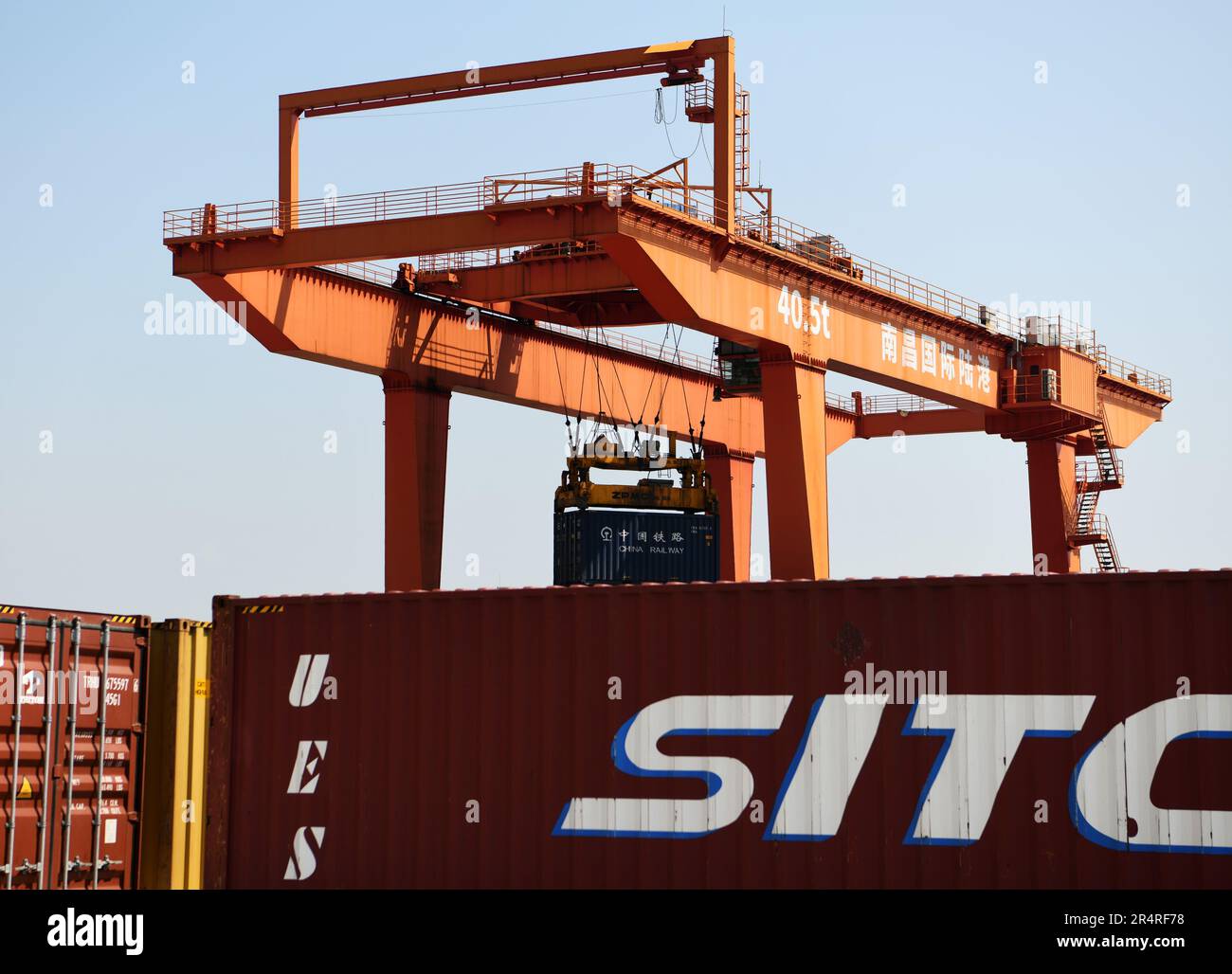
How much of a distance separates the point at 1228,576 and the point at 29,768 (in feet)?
33.4

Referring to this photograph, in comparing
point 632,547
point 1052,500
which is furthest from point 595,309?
point 1052,500

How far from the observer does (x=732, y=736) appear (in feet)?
49.1

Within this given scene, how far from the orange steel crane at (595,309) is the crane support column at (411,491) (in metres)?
0.04

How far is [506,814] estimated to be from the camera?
15.5m

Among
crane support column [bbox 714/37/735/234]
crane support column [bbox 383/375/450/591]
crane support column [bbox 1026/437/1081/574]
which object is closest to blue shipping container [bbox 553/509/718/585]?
crane support column [bbox 383/375/450/591]

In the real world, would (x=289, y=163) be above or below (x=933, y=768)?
above

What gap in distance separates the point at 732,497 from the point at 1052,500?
845 centimetres

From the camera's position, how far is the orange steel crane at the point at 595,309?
2909 cm

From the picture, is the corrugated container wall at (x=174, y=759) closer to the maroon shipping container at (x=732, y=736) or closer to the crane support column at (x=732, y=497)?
the maroon shipping container at (x=732, y=736)

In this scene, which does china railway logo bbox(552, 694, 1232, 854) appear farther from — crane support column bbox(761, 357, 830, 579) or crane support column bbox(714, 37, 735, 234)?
crane support column bbox(761, 357, 830, 579)

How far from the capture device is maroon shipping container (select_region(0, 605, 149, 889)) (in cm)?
→ 1450

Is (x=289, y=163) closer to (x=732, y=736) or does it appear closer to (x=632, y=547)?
(x=632, y=547)
